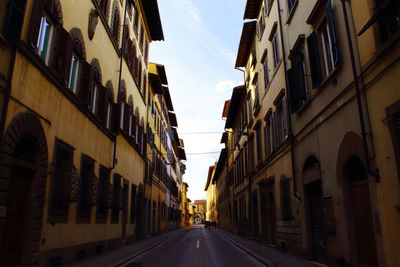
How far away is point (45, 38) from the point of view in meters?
9.99

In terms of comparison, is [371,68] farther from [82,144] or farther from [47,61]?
[82,144]

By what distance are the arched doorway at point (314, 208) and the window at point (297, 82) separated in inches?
80.6

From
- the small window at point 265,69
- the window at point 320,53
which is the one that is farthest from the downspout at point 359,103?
the small window at point 265,69

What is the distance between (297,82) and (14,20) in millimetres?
8724

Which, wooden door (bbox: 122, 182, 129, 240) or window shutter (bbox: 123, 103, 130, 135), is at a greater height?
window shutter (bbox: 123, 103, 130, 135)

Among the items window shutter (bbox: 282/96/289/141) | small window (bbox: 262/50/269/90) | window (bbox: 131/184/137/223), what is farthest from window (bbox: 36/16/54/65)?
window (bbox: 131/184/137/223)

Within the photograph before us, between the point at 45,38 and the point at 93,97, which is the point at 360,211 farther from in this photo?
the point at 93,97

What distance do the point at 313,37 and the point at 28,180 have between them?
8.86 m

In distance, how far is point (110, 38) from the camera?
16438 millimetres

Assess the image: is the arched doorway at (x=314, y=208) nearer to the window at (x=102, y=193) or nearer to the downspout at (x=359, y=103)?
the downspout at (x=359, y=103)

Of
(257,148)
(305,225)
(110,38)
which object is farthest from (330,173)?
(257,148)

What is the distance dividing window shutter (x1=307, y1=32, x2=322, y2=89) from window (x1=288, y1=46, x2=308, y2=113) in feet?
3.47

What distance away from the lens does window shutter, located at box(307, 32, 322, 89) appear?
35.3 ft

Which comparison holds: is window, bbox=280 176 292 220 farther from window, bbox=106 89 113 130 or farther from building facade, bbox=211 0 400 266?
window, bbox=106 89 113 130
